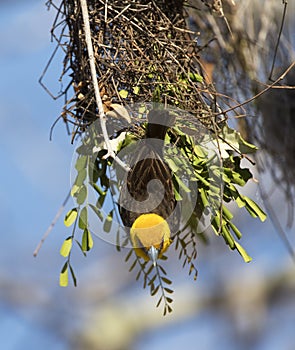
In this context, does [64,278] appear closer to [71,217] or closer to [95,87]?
[71,217]

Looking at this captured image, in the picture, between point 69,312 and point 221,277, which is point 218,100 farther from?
point 69,312

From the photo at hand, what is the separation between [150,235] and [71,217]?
0.49 ft

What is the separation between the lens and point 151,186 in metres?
1.40

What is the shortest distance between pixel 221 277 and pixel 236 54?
49 cm

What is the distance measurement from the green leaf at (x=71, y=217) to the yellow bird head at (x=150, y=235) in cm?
11

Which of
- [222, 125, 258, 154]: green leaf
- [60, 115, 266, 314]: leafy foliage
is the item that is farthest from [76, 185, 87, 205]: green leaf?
[222, 125, 258, 154]: green leaf

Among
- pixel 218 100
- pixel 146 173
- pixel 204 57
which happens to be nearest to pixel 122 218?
pixel 146 173

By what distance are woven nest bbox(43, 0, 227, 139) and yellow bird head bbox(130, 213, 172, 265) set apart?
19cm

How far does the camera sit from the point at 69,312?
1.98m

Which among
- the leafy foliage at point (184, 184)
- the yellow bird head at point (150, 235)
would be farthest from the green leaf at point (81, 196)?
the yellow bird head at point (150, 235)

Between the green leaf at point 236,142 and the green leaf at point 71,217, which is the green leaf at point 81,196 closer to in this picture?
the green leaf at point 71,217

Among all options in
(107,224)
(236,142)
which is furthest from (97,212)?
(236,142)

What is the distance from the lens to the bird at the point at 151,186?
4.48 ft

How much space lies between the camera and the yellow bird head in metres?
1.34
